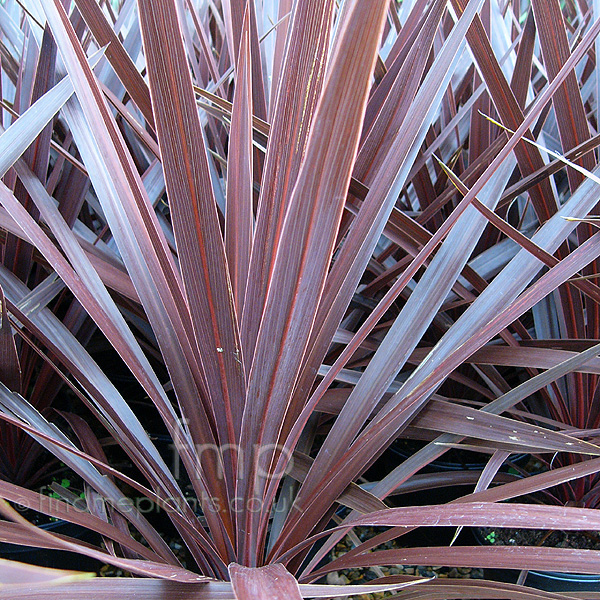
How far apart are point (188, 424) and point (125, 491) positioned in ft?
1.70

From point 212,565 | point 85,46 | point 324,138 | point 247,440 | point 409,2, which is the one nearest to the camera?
point 324,138

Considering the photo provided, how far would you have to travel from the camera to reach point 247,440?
1.35 feet

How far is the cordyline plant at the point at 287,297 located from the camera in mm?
352

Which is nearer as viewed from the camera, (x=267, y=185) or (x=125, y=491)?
(x=267, y=185)

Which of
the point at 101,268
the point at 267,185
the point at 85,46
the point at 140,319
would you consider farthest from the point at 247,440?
the point at 85,46

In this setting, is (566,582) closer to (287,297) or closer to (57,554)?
(287,297)

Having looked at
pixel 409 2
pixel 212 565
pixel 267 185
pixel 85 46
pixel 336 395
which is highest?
pixel 409 2

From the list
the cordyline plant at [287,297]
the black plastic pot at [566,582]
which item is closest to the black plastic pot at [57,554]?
the cordyline plant at [287,297]

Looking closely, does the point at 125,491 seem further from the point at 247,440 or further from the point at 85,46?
the point at 85,46

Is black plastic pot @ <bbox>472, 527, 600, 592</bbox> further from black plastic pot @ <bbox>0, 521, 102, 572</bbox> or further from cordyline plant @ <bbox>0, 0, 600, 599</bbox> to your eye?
black plastic pot @ <bbox>0, 521, 102, 572</bbox>

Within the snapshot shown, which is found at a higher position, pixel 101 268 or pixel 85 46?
pixel 85 46

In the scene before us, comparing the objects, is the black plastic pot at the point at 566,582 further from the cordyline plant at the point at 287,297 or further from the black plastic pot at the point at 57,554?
the black plastic pot at the point at 57,554

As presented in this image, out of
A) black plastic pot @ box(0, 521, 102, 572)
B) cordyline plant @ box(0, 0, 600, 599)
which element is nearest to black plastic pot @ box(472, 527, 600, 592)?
cordyline plant @ box(0, 0, 600, 599)

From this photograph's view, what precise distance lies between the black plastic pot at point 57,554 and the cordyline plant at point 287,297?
14cm
